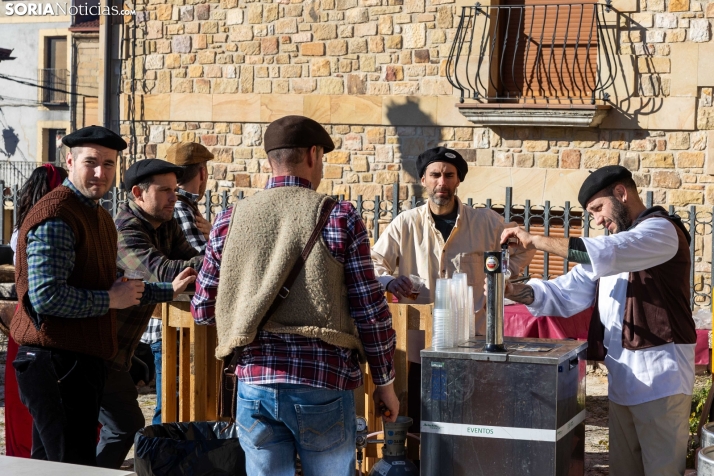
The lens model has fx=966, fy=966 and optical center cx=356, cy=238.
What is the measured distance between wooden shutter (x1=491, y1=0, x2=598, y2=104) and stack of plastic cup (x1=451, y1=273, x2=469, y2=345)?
677 cm

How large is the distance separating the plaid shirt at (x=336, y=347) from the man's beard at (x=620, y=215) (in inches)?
54.9

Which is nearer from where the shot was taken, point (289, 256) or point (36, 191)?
point (289, 256)

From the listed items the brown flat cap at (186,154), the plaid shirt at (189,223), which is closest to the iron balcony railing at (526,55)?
the brown flat cap at (186,154)

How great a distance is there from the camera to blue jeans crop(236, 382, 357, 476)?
3184 millimetres

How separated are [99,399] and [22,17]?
130ft

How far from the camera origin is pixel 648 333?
4.08m

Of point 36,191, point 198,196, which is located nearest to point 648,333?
point 198,196

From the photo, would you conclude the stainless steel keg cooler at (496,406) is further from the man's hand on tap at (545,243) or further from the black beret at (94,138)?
the black beret at (94,138)

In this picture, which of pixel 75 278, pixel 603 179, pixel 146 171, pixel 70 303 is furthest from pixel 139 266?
pixel 603 179

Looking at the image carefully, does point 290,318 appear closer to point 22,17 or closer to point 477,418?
point 477,418

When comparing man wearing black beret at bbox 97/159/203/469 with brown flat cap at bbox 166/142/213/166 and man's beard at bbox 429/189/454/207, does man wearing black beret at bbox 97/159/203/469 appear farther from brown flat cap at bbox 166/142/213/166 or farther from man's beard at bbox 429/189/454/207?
man's beard at bbox 429/189/454/207

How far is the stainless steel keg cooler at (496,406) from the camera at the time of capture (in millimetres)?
3592

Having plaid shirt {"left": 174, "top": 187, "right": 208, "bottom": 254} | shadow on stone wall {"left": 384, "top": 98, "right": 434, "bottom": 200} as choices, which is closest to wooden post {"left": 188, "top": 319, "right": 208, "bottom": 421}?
plaid shirt {"left": 174, "top": 187, "right": 208, "bottom": 254}

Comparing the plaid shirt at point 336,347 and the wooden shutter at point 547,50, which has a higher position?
the wooden shutter at point 547,50
